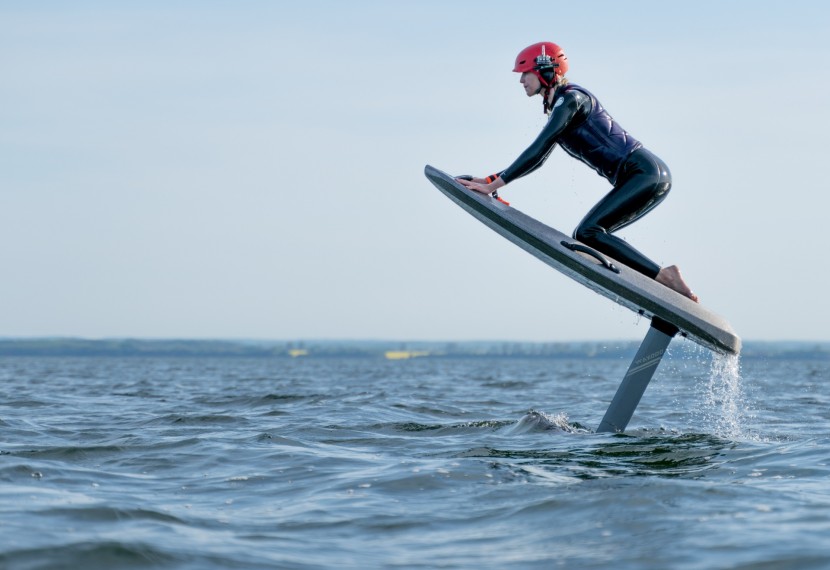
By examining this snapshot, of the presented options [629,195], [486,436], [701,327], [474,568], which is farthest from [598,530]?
[486,436]

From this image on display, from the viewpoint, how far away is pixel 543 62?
404 inches

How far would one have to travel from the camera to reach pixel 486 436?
1181cm

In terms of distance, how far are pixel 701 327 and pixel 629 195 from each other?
1.48 m

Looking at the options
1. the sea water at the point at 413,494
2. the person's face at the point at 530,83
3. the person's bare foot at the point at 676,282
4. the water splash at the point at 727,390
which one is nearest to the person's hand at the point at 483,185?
the person's face at the point at 530,83

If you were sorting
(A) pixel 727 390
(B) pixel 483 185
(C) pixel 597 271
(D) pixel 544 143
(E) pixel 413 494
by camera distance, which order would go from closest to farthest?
(E) pixel 413 494 < (C) pixel 597 271 < (D) pixel 544 143 < (B) pixel 483 185 < (A) pixel 727 390

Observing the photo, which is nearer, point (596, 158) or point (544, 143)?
point (544, 143)

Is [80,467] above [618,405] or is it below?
below

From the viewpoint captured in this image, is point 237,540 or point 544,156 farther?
point 544,156

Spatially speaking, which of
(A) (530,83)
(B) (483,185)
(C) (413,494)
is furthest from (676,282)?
(C) (413,494)

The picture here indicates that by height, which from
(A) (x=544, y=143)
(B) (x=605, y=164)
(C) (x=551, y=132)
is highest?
(C) (x=551, y=132)

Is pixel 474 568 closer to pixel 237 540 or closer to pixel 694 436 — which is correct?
pixel 237 540

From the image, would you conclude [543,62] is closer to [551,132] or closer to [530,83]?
[530,83]

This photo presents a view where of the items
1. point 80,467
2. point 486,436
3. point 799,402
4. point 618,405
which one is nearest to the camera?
point 80,467

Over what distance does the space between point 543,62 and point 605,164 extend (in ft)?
3.92
